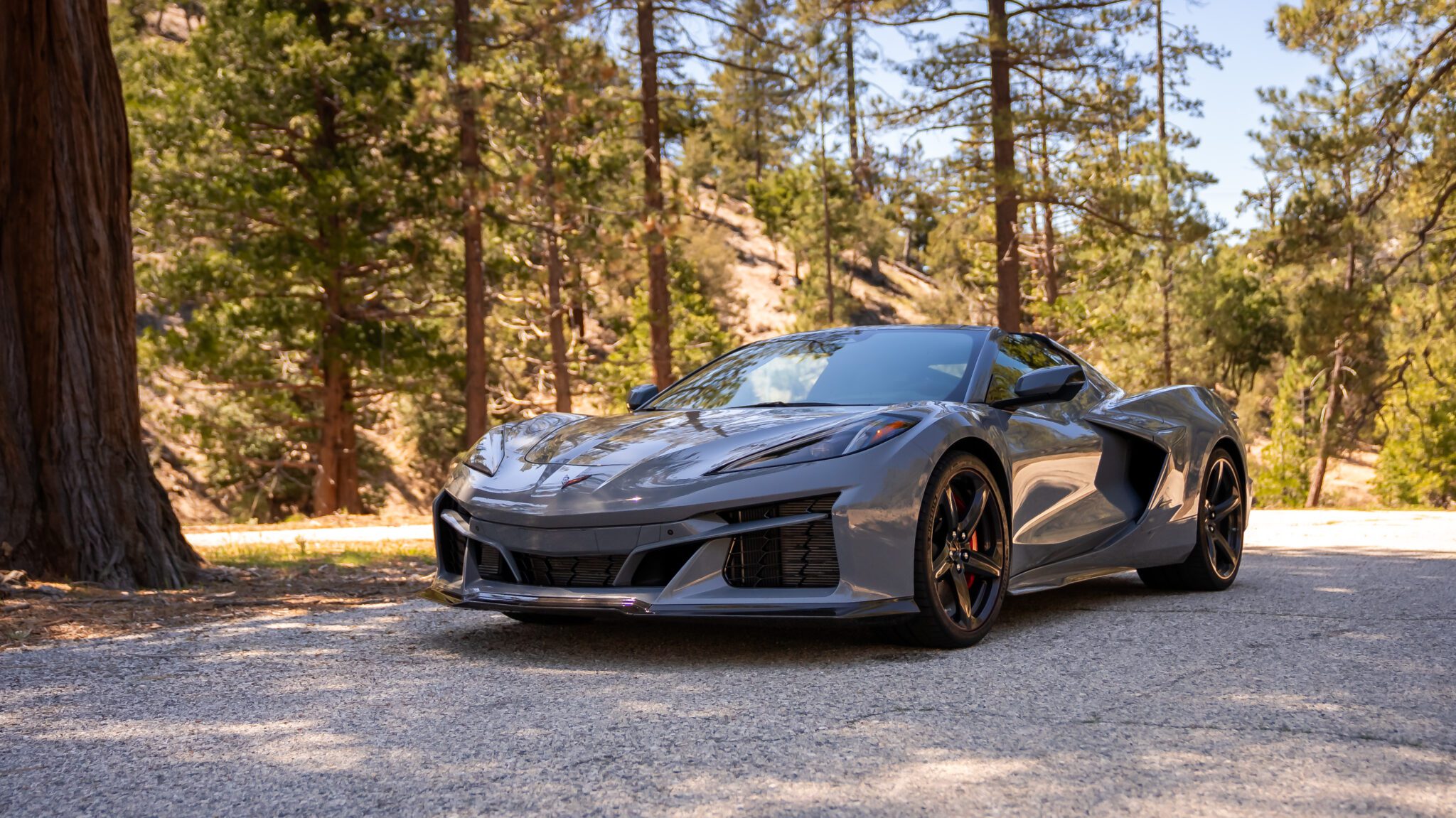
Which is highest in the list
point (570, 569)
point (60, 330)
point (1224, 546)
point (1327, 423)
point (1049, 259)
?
point (1049, 259)

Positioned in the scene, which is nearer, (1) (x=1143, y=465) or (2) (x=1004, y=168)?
(1) (x=1143, y=465)

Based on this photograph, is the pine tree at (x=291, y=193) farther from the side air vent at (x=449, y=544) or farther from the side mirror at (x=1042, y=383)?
the side mirror at (x=1042, y=383)

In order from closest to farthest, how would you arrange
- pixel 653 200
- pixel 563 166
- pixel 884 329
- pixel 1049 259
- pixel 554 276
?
1. pixel 884 329
2. pixel 653 200
3. pixel 563 166
4. pixel 554 276
5. pixel 1049 259

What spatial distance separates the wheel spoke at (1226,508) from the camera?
639 centimetres

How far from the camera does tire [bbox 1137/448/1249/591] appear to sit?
244 inches

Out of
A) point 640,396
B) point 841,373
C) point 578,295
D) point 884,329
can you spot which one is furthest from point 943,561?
point 578,295

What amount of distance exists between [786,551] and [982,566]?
0.92 meters

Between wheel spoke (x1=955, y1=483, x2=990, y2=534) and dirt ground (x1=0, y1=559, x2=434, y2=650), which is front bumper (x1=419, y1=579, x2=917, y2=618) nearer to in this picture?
wheel spoke (x1=955, y1=483, x2=990, y2=534)

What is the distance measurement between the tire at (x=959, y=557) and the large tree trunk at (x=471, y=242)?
15.3 m

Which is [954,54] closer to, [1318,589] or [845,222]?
[1318,589]

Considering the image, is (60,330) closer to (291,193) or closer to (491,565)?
(491,565)

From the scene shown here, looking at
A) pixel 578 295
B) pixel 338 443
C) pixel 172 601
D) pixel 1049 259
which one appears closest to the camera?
pixel 172 601

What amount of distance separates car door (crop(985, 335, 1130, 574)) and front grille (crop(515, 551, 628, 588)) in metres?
1.65

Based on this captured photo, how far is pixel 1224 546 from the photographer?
641 centimetres
